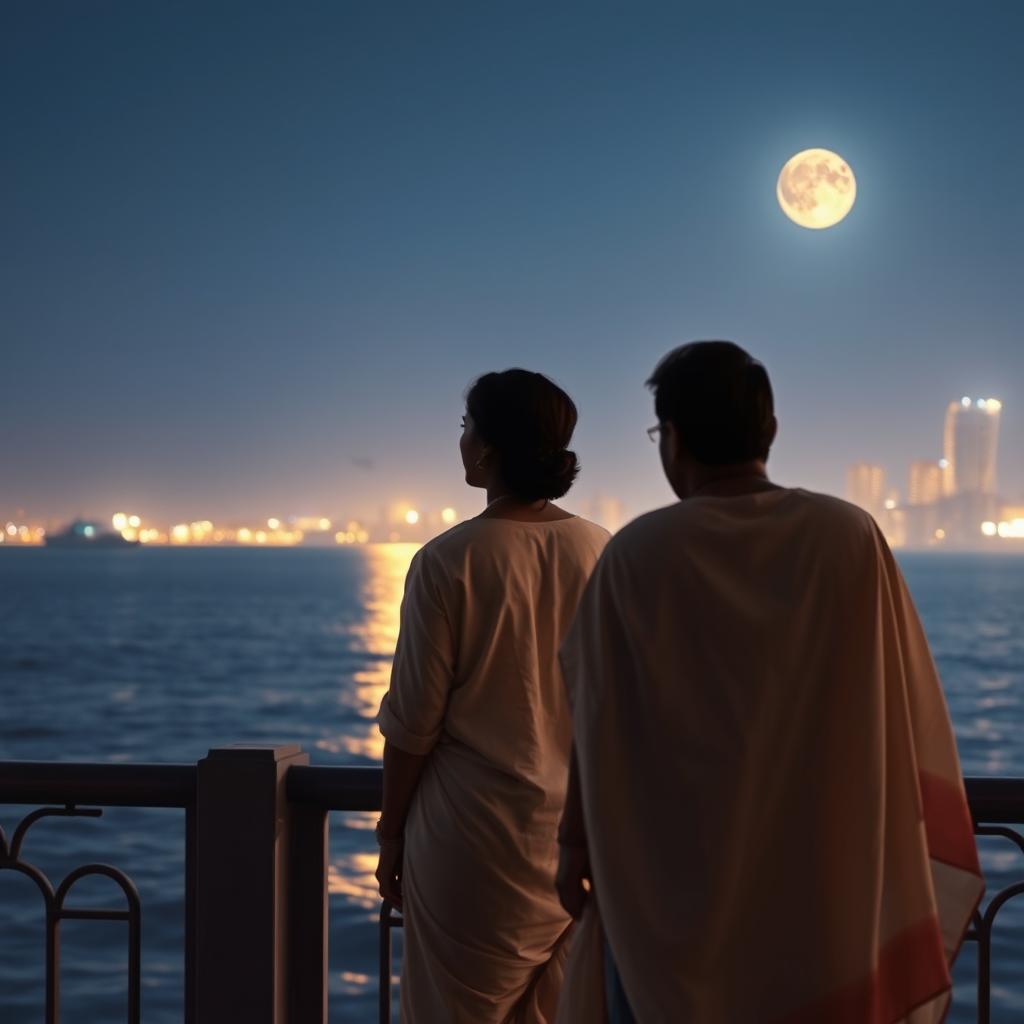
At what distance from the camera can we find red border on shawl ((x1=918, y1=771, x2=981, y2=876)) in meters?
1.86

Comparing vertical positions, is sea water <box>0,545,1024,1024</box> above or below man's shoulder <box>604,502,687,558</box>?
below

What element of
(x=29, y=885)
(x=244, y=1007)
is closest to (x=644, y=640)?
(x=244, y=1007)

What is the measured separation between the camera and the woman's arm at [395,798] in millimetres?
2342

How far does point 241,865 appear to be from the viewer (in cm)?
277

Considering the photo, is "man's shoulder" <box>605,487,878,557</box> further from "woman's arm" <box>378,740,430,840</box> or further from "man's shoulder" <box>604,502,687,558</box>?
"woman's arm" <box>378,740,430,840</box>

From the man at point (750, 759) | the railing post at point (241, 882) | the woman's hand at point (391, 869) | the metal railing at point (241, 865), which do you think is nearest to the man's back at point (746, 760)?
the man at point (750, 759)

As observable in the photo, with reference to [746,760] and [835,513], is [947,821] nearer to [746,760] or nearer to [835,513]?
[746,760]

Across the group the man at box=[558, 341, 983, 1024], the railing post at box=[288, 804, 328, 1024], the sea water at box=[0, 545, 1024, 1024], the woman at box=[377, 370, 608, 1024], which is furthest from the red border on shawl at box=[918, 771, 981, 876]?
the sea water at box=[0, 545, 1024, 1024]

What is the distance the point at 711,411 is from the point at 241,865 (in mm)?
1604

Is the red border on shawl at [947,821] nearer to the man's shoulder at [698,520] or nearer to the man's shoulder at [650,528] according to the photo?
the man's shoulder at [698,520]

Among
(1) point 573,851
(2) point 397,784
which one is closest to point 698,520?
(1) point 573,851

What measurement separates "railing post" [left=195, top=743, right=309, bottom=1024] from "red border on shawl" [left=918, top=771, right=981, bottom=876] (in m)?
1.44

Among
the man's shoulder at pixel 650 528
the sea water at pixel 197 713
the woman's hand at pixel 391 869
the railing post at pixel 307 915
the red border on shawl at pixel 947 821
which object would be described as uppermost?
the man's shoulder at pixel 650 528

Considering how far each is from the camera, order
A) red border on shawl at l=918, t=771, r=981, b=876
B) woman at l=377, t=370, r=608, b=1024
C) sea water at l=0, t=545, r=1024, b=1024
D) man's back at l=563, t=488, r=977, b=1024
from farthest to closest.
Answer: sea water at l=0, t=545, r=1024, b=1024
woman at l=377, t=370, r=608, b=1024
red border on shawl at l=918, t=771, r=981, b=876
man's back at l=563, t=488, r=977, b=1024
